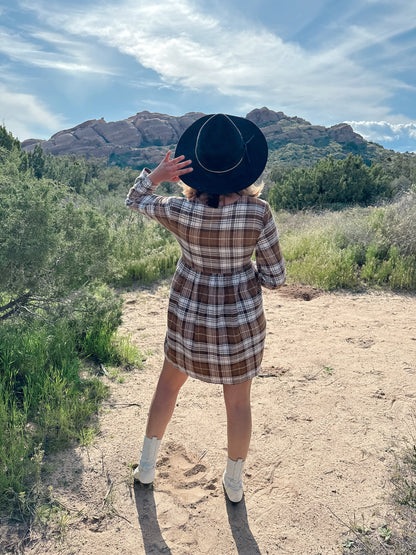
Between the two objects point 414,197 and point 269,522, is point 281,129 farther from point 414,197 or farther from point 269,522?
point 269,522

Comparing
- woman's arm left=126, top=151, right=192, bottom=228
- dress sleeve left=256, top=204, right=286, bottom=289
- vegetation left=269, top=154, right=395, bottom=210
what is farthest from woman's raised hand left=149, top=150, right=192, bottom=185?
vegetation left=269, top=154, right=395, bottom=210

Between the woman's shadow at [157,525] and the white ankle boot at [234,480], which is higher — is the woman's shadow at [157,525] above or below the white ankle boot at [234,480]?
below

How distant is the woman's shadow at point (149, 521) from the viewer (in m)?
1.93

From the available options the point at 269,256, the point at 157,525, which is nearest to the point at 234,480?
the point at 157,525

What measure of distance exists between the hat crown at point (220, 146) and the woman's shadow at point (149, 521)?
180cm

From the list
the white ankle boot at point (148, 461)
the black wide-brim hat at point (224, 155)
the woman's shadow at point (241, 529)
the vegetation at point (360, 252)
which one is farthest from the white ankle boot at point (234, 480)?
the vegetation at point (360, 252)

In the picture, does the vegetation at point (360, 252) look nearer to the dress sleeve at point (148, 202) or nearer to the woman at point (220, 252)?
the woman at point (220, 252)

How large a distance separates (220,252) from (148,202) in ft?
1.44

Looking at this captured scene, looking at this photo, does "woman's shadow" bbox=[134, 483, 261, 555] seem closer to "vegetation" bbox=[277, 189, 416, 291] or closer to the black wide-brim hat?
the black wide-brim hat

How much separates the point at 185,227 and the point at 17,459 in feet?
5.42

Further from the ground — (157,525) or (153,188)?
(153,188)

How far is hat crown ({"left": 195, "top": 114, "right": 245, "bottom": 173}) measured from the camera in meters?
1.63

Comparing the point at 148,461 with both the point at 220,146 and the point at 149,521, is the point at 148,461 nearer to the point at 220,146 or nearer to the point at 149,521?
the point at 149,521

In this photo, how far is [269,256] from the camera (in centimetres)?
180
